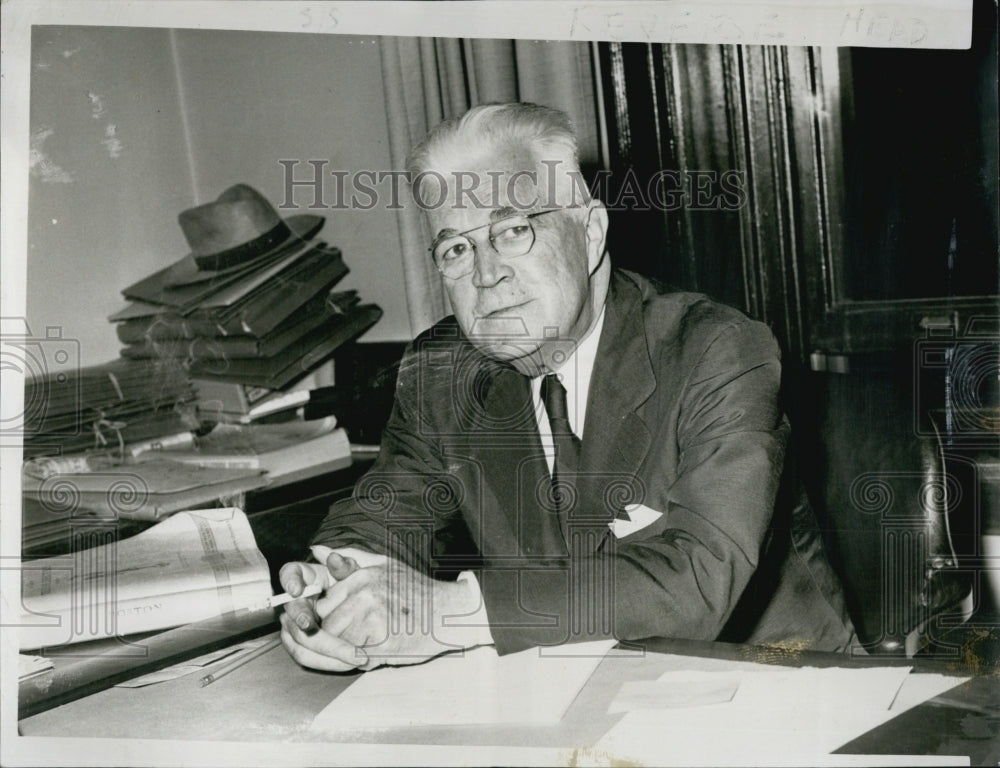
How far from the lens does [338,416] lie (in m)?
1.12

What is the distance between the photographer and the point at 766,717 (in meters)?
1.01

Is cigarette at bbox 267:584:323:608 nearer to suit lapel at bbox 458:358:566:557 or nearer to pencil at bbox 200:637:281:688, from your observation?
pencil at bbox 200:637:281:688

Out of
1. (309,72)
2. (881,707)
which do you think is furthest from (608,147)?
(881,707)

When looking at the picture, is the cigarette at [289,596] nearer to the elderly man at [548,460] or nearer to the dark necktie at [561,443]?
the elderly man at [548,460]

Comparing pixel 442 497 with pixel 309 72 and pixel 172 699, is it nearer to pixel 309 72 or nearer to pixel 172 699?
pixel 172 699

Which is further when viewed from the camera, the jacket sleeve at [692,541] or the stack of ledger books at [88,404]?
the stack of ledger books at [88,404]

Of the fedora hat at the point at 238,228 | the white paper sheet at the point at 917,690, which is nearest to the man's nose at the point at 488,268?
the fedora hat at the point at 238,228

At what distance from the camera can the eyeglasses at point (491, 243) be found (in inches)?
40.8

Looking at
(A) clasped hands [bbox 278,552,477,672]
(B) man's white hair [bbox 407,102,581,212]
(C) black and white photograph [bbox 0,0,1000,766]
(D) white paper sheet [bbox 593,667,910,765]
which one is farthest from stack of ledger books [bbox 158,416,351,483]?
(D) white paper sheet [bbox 593,667,910,765]

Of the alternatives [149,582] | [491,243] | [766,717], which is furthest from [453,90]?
[766,717]

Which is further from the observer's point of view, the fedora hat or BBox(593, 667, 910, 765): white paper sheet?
the fedora hat

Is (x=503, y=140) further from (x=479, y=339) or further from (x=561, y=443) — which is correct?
(x=561, y=443)

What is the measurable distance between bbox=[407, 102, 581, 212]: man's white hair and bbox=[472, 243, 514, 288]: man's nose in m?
0.11

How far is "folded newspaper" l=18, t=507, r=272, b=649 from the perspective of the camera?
1.04 m
